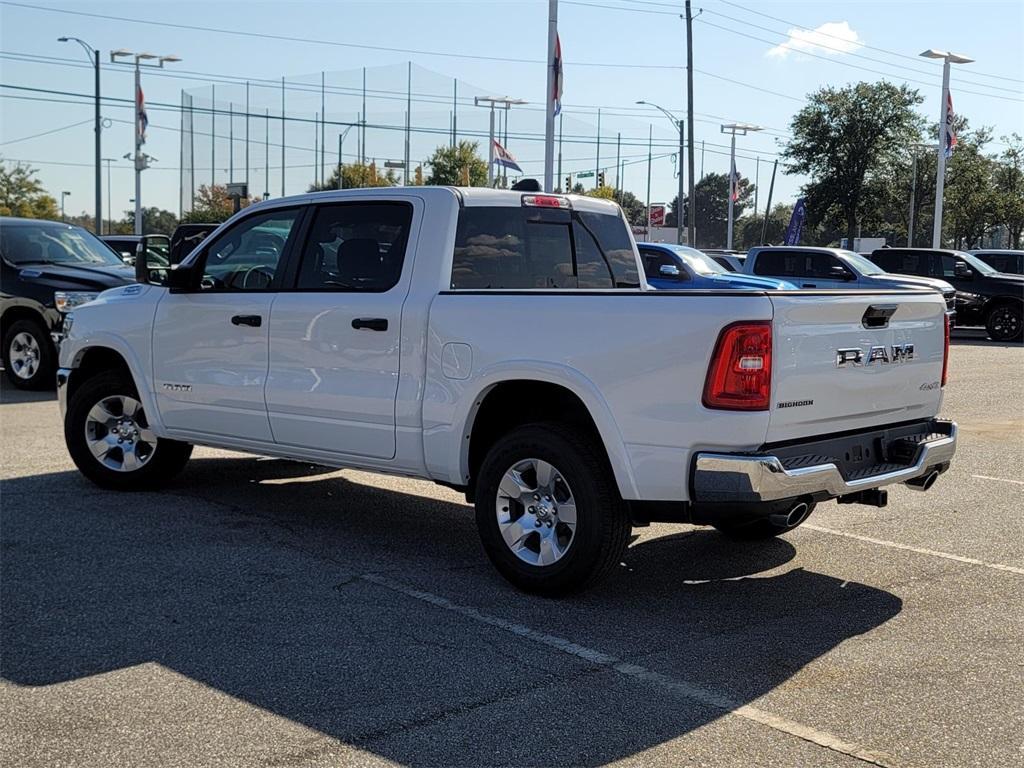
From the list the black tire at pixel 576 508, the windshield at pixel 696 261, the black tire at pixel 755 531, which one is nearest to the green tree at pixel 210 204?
the windshield at pixel 696 261

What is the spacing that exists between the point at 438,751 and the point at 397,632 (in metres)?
1.21

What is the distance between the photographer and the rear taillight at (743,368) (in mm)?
4676

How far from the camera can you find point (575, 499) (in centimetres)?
517

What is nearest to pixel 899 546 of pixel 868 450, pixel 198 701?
pixel 868 450

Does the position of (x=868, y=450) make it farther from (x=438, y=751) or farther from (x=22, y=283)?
(x=22, y=283)

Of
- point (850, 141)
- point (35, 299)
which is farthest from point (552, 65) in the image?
point (850, 141)

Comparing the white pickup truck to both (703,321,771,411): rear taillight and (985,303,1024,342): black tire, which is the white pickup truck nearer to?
(703,321,771,411): rear taillight

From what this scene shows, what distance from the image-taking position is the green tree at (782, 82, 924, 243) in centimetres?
5503

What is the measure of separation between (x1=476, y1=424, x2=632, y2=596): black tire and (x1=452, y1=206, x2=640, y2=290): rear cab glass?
1.06 m

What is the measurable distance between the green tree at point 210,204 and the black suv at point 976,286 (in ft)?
162

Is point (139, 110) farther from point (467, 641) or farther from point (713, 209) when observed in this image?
point (713, 209)

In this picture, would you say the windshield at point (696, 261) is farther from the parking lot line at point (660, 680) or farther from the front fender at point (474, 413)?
the parking lot line at point (660, 680)

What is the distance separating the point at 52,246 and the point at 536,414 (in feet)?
35.2

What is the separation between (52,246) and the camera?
14328mm
